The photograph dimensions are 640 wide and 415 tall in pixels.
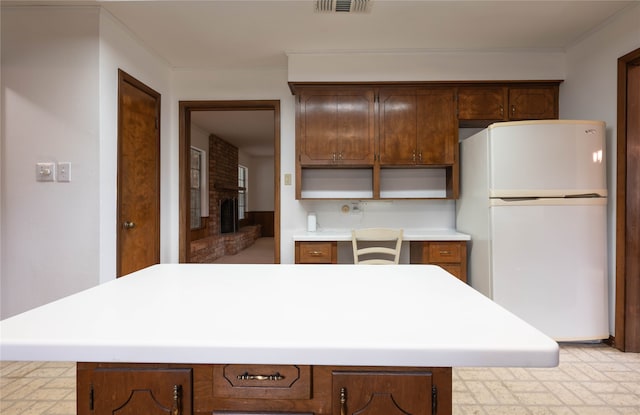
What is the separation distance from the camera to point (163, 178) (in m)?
3.56

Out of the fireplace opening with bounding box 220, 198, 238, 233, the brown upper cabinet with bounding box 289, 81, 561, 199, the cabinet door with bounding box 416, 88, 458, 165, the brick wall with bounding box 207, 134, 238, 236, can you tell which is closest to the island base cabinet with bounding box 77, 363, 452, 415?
the brown upper cabinet with bounding box 289, 81, 561, 199

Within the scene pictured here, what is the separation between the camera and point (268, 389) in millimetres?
810

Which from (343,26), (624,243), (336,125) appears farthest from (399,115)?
(624,243)

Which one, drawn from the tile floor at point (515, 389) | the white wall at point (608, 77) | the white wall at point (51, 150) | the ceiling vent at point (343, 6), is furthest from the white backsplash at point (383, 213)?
the white wall at point (51, 150)

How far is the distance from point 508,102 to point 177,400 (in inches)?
137

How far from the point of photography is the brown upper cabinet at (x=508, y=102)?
3275 millimetres

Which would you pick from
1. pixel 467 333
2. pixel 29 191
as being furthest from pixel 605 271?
pixel 29 191

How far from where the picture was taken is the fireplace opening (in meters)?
7.85

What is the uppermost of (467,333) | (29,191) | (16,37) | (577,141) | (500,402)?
(16,37)

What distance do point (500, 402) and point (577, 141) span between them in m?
1.93

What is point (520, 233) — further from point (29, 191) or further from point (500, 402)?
point (29, 191)

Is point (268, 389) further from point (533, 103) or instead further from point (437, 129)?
point (533, 103)

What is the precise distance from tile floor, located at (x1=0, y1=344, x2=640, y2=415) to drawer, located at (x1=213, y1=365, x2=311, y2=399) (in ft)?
4.81

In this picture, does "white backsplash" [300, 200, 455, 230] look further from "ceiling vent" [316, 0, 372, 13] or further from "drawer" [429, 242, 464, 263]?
"ceiling vent" [316, 0, 372, 13]
